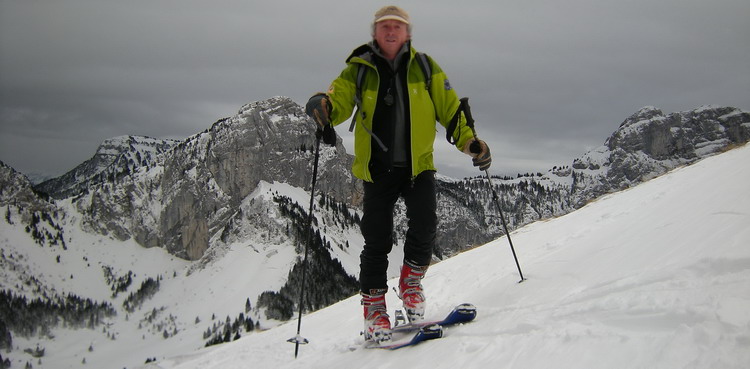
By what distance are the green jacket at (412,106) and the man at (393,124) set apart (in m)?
0.01

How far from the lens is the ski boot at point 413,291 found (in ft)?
16.1

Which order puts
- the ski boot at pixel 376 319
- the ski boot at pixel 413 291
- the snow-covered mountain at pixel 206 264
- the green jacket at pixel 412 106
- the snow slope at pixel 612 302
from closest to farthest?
the snow slope at pixel 612 302 < the ski boot at pixel 376 319 < the green jacket at pixel 412 106 < the ski boot at pixel 413 291 < the snow-covered mountain at pixel 206 264

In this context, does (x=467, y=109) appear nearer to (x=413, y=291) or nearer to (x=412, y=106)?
(x=412, y=106)

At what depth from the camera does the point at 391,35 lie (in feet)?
15.1

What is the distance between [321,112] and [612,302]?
3060 mm

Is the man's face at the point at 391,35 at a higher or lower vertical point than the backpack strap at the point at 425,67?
higher

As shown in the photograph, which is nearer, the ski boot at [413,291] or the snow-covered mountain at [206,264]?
the ski boot at [413,291]

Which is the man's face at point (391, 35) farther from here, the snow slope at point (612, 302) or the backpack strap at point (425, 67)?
the snow slope at point (612, 302)

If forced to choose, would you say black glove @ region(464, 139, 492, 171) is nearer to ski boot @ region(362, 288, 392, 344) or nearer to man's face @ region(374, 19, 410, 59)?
man's face @ region(374, 19, 410, 59)

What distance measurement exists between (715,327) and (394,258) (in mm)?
174358

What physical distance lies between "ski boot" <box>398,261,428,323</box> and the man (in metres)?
0.03

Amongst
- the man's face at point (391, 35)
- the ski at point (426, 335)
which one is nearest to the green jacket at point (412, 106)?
the man's face at point (391, 35)

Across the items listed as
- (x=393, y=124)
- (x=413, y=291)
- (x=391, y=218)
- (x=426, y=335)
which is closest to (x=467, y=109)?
(x=393, y=124)

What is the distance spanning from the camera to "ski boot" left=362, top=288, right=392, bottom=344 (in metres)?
4.46
